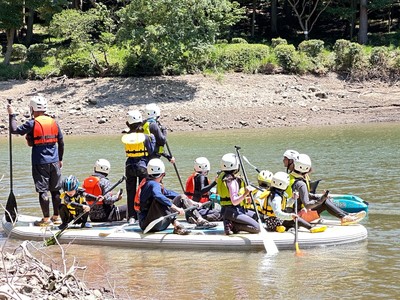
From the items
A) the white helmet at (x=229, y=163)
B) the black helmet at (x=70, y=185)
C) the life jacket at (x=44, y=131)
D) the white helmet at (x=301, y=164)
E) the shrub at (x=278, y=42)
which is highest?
the shrub at (x=278, y=42)

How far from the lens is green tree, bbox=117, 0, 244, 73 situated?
30516 mm

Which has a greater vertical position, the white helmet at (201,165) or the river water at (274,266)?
the white helmet at (201,165)

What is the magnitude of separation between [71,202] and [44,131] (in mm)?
1111

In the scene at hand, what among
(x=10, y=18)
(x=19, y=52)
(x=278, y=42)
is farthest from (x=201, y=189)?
(x=10, y=18)

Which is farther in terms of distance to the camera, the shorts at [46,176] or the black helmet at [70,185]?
the shorts at [46,176]

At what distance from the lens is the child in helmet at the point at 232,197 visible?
30.8ft

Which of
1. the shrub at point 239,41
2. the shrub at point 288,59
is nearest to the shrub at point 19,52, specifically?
the shrub at point 239,41

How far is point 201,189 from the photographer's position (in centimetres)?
1060

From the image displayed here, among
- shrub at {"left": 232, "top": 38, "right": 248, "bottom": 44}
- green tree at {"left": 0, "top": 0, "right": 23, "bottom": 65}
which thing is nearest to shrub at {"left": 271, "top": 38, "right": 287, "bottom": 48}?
shrub at {"left": 232, "top": 38, "right": 248, "bottom": 44}

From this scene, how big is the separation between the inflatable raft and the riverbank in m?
17.0

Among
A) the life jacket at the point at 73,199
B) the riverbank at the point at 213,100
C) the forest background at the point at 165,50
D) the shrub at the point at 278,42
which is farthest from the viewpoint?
the shrub at the point at 278,42

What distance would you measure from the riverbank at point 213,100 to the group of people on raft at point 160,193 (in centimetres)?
1650

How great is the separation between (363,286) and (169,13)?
24203 mm

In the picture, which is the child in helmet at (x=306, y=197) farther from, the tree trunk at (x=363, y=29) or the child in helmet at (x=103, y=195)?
the tree trunk at (x=363, y=29)
